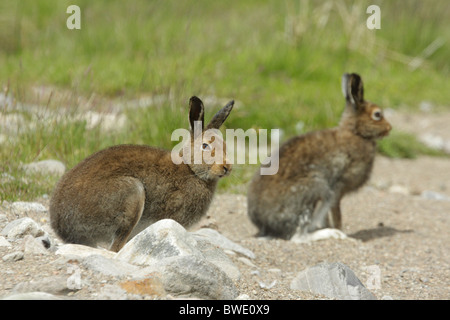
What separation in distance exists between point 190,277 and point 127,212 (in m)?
0.84

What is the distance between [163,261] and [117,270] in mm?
255

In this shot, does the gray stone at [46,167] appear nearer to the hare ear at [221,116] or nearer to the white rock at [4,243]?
the white rock at [4,243]

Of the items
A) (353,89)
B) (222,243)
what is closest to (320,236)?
(222,243)

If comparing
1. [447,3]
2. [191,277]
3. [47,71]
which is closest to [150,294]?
[191,277]

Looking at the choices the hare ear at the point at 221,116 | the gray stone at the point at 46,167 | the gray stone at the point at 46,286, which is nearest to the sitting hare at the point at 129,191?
the hare ear at the point at 221,116

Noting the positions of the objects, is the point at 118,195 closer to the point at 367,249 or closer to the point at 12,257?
the point at 12,257

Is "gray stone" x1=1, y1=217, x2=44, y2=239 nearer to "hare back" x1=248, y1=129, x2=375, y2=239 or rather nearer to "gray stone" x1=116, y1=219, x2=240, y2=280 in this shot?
"gray stone" x1=116, y1=219, x2=240, y2=280

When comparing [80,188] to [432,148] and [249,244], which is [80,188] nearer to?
[249,244]

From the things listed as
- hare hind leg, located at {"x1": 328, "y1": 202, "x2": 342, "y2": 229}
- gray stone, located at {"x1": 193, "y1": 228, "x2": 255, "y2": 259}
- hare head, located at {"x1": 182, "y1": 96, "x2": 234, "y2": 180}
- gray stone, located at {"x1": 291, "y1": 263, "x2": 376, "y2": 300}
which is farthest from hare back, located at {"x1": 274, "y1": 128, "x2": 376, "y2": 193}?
gray stone, located at {"x1": 291, "y1": 263, "x2": 376, "y2": 300}

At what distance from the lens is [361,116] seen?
7.02 m

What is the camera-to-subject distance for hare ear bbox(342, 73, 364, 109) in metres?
6.89

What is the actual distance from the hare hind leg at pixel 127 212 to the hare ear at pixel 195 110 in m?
0.67

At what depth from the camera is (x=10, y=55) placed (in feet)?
37.8

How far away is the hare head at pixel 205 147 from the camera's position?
4.84 metres
